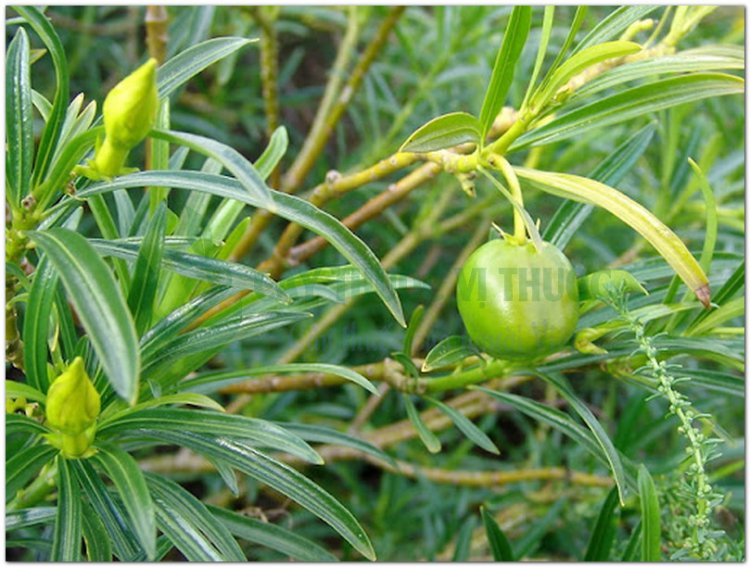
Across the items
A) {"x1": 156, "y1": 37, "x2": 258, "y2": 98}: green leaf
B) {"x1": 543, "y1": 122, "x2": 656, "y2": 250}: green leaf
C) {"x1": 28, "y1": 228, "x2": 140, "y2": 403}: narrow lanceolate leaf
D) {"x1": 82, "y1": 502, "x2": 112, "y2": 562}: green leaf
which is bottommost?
{"x1": 82, "y1": 502, "x2": 112, "y2": 562}: green leaf

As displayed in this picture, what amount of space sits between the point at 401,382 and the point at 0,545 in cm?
49

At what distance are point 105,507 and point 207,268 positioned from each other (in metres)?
0.25

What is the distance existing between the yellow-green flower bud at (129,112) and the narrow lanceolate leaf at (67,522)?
0.32 metres

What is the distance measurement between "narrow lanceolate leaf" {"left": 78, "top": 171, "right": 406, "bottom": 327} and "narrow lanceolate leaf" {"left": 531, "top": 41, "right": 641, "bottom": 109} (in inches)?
9.9

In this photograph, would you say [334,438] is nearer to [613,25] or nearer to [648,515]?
[648,515]

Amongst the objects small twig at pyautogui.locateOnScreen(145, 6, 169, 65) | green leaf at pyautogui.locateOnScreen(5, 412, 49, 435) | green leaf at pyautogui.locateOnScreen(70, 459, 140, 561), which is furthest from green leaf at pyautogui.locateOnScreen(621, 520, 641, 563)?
small twig at pyautogui.locateOnScreen(145, 6, 169, 65)

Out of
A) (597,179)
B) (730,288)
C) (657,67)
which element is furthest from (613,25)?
(730,288)

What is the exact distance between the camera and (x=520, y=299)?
0.80m

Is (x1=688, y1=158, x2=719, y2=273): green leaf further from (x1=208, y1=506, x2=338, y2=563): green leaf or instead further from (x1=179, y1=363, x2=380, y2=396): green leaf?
(x1=208, y1=506, x2=338, y2=563): green leaf

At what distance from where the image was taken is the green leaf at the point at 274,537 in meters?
0.91

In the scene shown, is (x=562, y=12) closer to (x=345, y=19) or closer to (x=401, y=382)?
(x=345, y=19)

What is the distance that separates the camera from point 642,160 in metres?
1.82

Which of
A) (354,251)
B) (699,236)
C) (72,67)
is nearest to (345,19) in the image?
(72,67)

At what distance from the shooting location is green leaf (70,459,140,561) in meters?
0.80
